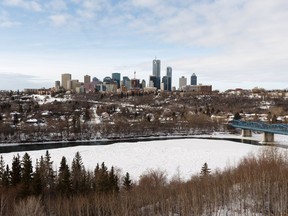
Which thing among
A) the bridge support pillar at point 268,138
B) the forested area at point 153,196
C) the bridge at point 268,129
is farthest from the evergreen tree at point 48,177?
the bridge support pillar at point 268,138

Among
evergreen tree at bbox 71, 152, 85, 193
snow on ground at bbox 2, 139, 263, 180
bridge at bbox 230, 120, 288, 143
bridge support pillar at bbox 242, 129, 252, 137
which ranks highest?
bridge at bbox 230, 120, 288, 143

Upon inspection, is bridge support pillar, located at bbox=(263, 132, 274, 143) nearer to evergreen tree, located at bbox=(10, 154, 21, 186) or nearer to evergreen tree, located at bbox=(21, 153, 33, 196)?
evergreen tree, located at bbox=(21, 153, 33, 196)

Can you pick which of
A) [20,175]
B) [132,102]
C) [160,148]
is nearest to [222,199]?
[20,175]

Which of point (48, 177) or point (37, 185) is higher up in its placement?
point (37, 185)

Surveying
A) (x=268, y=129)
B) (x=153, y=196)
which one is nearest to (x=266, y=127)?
(x=268, y=129)

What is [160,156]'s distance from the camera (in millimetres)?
55500

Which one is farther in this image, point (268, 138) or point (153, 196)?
point (268, 138)

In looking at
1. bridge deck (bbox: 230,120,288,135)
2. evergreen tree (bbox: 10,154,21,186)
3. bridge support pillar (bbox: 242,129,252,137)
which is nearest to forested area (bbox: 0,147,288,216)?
evergreen tree (bbox: 10,154,21,186)

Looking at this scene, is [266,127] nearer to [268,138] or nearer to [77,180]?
[268,138]

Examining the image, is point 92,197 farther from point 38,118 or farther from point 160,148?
point 38,118

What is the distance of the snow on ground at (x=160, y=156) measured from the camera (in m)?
45.2

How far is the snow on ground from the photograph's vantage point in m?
45.2

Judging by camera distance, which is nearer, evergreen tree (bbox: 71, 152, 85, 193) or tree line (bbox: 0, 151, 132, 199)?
tree line (bbox: 0, 151, 132, 199)

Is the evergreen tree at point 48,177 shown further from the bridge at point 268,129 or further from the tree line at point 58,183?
the bridge at point 268,129
